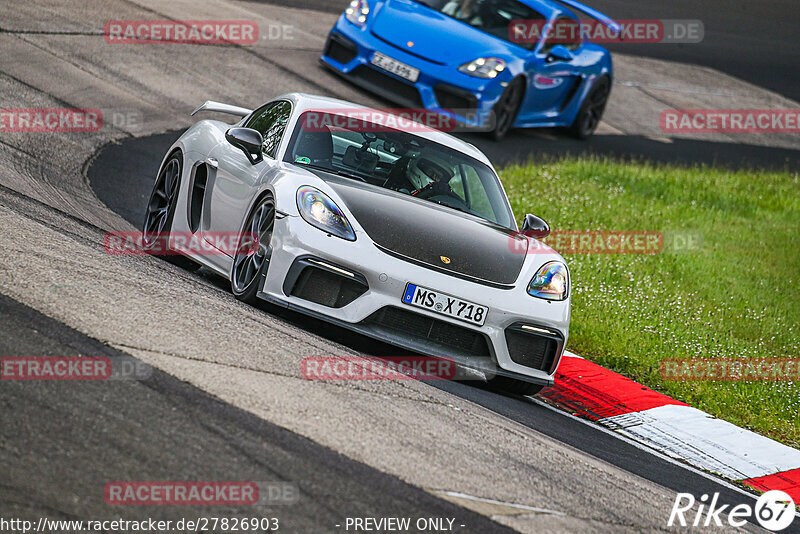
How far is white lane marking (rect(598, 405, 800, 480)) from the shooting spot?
670 cm

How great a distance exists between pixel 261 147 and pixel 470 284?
6.29ft

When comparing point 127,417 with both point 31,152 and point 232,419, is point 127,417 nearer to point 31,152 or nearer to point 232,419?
point 232,419

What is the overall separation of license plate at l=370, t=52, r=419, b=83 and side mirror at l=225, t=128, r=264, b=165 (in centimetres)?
683

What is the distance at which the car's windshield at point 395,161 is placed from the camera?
7.15m

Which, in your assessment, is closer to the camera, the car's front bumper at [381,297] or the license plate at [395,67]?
the car's front bumper at [381,297]

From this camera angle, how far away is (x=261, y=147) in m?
7.38

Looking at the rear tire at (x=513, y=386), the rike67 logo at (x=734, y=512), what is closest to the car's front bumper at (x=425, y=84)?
the rear tire at (x=513, y=386)

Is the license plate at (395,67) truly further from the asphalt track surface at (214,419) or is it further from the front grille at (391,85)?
the asphalt track surface at (214,419)

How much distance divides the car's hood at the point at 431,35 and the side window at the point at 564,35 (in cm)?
88

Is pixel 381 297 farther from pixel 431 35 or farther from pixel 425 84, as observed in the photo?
pixel 431 35

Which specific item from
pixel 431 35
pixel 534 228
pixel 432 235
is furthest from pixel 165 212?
pixel 431 35

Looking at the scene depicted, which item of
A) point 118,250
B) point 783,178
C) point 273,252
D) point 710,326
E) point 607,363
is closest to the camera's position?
point 273,252

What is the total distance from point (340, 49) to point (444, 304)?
29.8ft

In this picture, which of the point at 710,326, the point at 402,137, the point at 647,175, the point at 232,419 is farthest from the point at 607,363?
the point at 647,175
